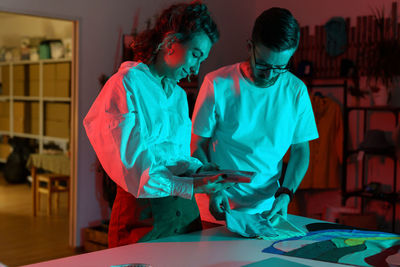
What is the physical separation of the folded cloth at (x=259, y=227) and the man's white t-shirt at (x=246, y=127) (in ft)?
0.80

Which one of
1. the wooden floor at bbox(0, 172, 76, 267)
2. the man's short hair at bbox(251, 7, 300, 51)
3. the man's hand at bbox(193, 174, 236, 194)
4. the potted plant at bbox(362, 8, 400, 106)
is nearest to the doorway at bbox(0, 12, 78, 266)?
the wooden floor at bbox(0, 172, 76, 267)

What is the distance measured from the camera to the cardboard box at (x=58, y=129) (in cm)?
731

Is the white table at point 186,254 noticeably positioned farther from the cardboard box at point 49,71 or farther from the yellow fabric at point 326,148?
the cardboard box at point 49,71

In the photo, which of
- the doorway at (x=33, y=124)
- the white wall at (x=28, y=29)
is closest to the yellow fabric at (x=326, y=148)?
the doorway at (x=33, y=124)

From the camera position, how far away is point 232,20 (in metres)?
5.89

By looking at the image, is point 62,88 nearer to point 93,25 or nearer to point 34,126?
point 34,126

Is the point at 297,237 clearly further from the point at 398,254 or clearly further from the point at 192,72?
the point at 192,72

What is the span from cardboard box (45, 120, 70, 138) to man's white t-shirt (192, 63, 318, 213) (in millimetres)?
5388

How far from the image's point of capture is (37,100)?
329 inches

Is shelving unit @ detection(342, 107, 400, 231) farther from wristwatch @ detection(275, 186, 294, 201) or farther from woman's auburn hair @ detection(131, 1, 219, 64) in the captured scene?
woman's auburn hair @ detection(131, 1, 219, 64)

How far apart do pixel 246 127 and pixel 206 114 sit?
7.5 inches

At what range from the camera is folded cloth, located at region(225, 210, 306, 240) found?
1.83 m

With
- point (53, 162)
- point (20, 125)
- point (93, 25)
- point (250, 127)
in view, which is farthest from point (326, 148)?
point (20, 125)

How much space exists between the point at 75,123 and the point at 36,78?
Answer: 402 centimetres
